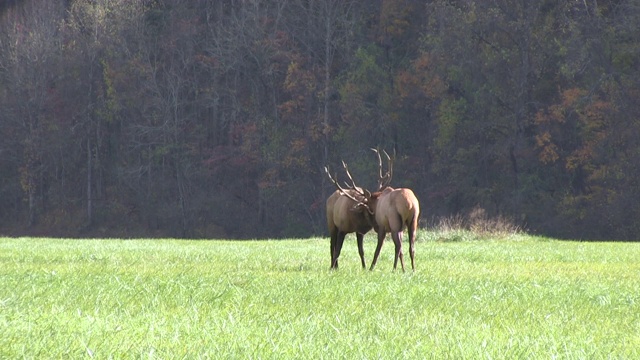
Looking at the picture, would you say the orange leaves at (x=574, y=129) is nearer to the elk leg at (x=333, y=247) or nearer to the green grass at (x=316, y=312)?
the green grass at (x=316, y=312)

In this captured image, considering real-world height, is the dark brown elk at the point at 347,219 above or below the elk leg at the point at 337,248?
above

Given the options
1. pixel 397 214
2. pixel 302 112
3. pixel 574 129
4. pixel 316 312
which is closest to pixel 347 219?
pixel 397 214

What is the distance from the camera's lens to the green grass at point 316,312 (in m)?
7.26

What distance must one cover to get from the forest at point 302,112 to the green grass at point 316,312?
99.1ft

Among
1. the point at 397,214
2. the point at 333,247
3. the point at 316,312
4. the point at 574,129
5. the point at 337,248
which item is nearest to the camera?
the point at 316,312

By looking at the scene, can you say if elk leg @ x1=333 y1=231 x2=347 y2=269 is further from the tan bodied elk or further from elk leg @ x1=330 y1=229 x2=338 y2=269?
the tan bodied elk

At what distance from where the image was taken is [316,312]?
31.7ft

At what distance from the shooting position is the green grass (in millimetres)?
7262

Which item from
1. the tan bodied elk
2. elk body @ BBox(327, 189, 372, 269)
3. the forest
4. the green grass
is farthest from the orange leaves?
the tan bodied elk

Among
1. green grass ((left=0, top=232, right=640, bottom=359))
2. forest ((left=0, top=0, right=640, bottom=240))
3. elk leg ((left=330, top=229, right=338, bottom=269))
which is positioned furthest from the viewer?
forest ((left=0, top=0, right=640, bottom=240))

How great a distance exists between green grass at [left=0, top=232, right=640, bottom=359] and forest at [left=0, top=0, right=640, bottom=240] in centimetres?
3021

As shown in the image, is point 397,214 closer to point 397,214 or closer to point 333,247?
point 397,214

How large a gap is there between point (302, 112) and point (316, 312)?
1897 inches

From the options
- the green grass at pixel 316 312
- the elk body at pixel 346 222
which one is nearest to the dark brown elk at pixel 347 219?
the elk body at pixel 346 222
